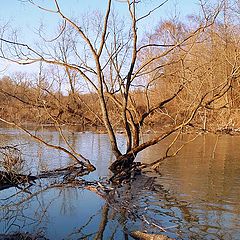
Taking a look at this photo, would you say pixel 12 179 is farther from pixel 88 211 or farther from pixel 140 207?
pixel 140 207

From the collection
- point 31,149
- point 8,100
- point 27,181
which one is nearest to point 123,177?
point 27,181

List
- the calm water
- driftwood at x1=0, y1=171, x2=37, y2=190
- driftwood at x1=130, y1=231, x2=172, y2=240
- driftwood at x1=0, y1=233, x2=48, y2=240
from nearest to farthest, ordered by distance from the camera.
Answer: driftwood at x1=130, y1=231, x2=172, y2=240 < driftwood at x1=0, y1=233, x2=48, y2=240 < the calm water < driftwood at x1=0, y1=171, x2=37, y2=190

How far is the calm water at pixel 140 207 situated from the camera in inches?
213

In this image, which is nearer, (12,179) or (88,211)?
(88,211)

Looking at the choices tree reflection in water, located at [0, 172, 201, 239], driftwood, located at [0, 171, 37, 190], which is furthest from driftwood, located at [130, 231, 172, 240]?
driftwood, located at [0, 171, 37, 190]

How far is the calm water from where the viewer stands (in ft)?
17.7

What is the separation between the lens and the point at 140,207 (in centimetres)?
647

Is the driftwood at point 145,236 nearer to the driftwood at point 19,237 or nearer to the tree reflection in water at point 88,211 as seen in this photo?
the tree reflection in water at point 88,211

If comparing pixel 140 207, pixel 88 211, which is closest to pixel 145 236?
pixel 140 207

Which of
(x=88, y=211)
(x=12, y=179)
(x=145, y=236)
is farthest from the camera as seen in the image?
(x=12, y=179)

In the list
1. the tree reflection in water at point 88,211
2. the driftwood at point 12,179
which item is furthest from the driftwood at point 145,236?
the driftwood at point 12,179

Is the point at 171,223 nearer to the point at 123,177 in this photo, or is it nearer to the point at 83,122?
the point at 123,177

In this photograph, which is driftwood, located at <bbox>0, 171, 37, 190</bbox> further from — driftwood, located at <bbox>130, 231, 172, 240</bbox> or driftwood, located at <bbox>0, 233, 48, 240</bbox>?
driftwood, located at <bbox>130, 231, 172, 240</bbox>

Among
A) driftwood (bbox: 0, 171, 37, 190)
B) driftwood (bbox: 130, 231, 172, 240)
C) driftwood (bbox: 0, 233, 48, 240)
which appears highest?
driftwood (bbox: 0, 171, 37, 190)
